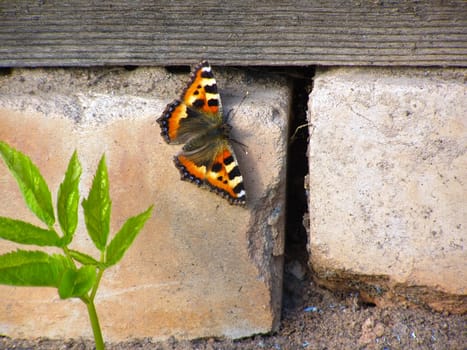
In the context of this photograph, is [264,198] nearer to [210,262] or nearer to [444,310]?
[210,262]

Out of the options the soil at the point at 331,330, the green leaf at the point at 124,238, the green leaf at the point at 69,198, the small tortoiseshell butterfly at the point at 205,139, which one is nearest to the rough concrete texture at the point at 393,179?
the soil at the point at 331,330

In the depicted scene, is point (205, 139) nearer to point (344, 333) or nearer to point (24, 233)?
point (24, 233)

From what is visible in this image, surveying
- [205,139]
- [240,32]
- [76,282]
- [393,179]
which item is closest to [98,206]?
[76,282]

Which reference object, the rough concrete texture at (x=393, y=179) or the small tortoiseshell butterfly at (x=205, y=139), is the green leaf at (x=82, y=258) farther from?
the rough concrete texture at (x=393, y=179)

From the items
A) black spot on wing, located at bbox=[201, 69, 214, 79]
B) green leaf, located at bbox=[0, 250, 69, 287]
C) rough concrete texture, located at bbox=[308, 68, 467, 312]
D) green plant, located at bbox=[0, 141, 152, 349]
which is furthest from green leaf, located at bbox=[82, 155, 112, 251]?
rough concrete texture, located at bbox=[308, 68, 467, 312]

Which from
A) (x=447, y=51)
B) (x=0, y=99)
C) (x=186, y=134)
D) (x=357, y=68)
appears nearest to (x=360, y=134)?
(x=357, y=68)
